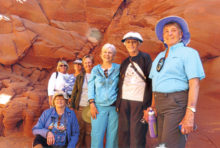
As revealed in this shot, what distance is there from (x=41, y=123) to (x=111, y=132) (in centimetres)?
130

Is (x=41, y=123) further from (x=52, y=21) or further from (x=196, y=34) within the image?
(x=52, y=21)

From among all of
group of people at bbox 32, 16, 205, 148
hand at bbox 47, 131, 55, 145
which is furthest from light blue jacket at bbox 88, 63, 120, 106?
hand at bbox 47, 131, 55, 145

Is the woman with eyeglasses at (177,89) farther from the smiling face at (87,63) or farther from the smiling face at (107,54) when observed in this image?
the smiling face at (87,63)

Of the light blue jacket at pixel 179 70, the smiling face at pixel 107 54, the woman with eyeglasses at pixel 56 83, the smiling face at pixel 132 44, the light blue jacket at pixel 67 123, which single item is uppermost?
the smiling face at pixel 132 44

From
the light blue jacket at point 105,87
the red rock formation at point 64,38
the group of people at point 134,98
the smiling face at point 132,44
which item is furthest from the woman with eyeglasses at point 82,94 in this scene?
the red rock formation at point 64,38

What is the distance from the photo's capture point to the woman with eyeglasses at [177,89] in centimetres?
178

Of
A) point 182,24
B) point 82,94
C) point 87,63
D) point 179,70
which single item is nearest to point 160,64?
point 179,70

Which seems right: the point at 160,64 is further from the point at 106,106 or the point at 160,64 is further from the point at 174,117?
the point at 106,106

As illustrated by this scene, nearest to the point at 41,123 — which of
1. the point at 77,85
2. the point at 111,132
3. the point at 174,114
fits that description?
the point at 77,85

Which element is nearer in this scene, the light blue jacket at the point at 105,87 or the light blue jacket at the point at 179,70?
the light blue jacket at the point at 179,70

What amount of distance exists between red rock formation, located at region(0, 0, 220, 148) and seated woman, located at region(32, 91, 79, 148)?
1.86 meters

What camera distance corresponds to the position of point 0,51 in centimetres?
655

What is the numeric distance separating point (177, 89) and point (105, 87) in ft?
4.37

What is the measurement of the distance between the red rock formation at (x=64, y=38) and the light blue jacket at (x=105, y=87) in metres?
2.24
